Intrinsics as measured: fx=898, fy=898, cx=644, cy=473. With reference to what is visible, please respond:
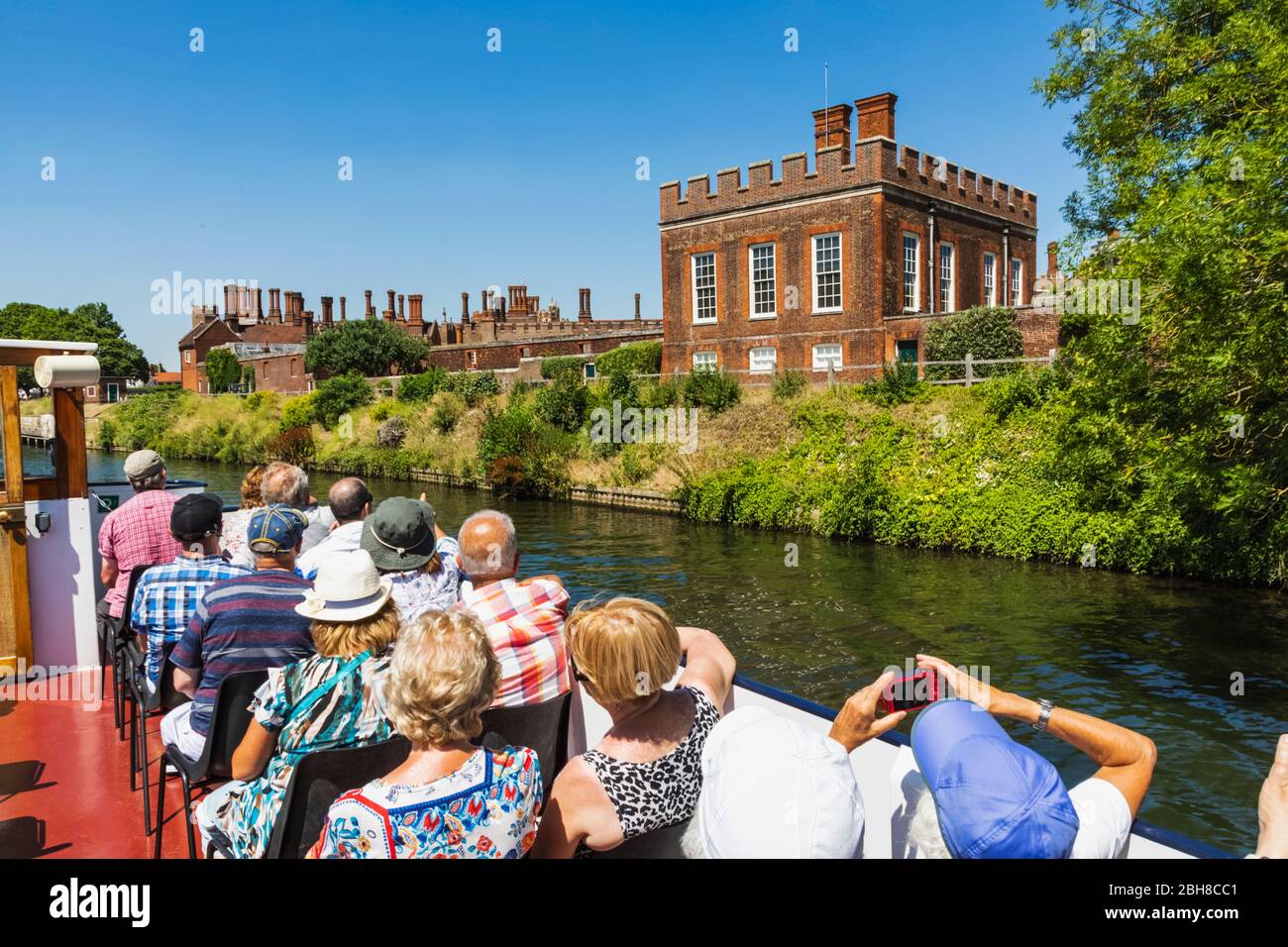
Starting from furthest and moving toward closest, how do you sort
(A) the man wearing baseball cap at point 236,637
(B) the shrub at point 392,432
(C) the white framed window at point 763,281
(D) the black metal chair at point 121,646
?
(B) the shrub at point 392,432
(C) the white framed window at point 763,281
(D) the black metal chair at point 121,646
(A) the man wearing baseball cap at point 236,637

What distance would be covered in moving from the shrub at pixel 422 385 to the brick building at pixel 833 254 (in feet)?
34.9

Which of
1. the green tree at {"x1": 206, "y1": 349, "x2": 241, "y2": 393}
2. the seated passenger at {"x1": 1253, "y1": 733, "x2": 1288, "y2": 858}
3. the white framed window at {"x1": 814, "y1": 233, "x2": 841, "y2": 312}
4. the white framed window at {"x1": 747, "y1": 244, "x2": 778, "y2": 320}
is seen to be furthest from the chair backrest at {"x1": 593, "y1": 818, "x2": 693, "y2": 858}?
the green tree at {"x1": 206, "y1": 349, "x2": 241, "y2": 393}

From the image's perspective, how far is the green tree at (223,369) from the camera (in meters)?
63.8

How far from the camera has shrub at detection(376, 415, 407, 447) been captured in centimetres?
3606

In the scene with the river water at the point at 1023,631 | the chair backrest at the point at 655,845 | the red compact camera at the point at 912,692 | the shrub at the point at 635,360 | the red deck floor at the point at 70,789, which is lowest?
the river water at the point at 1023,631

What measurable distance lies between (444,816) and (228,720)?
1.38 m

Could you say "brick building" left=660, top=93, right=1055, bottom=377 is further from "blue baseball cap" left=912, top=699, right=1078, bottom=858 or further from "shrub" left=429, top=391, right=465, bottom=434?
"blue baseball cap" left=912, top=699, right=1078, bottom=858

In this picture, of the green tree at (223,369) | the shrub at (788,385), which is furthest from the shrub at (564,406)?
the green tree at (223,369)

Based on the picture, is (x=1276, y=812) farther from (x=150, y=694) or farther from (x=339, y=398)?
(x=339, y=398)

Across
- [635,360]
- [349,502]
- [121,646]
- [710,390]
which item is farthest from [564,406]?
[121,646]

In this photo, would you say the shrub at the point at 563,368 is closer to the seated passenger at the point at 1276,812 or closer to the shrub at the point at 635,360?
the shrub at the point at 635,360

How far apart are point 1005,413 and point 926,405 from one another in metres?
2.12
